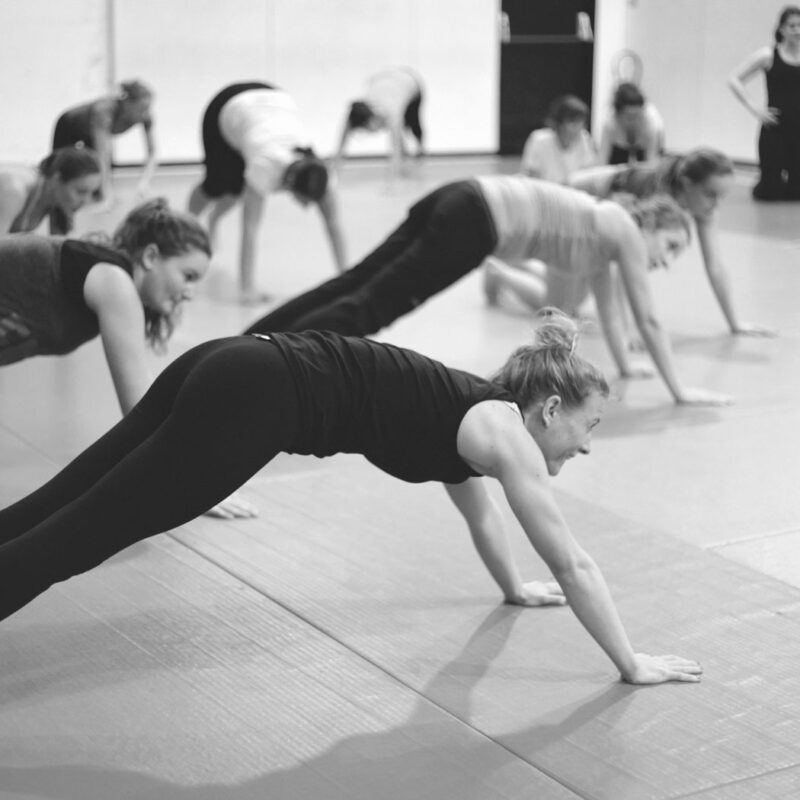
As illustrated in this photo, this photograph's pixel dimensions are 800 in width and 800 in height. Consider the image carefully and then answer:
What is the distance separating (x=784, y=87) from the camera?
9734mm

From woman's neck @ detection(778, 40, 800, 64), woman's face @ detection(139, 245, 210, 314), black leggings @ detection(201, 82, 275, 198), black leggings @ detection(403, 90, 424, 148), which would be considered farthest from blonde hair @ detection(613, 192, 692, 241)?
black leggings @ detection(403, 90, 424, 148)

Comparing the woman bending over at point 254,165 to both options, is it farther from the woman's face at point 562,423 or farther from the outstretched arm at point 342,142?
the woman's face at point 562,423

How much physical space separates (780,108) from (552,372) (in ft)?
26.0

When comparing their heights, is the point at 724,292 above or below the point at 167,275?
below

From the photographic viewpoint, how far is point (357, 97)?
38.4 ft

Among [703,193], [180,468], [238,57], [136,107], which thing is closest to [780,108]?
[238,57]

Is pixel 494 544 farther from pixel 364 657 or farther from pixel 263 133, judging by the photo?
pixel 263 133

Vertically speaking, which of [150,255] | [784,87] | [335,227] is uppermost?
[784,87]

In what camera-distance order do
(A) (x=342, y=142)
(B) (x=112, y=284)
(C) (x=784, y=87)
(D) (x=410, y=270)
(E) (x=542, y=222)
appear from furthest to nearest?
(C) (x=784, y=87) < (A) (x=342, y=142) < (E) (x=542, y=222) < (D) (x=410, y=270) < (B) (x=112, y=284)

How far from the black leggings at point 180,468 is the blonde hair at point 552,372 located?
1.42 ft

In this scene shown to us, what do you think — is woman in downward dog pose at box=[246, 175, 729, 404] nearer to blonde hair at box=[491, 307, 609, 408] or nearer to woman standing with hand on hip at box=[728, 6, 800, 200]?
blonde hair at box=[491, 307, 609, 408]

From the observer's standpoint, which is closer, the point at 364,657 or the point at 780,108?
the point at 364,657

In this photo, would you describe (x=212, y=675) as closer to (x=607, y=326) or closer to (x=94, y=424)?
(x=94, y=424)

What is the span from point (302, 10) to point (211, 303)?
18.4ft
